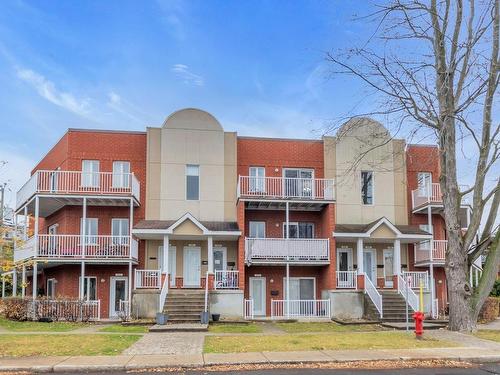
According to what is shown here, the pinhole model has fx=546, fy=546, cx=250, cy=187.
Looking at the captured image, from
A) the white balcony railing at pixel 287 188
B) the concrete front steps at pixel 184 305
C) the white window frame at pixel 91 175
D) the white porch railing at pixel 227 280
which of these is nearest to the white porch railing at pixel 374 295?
the white balcony railing at pixel 287 188

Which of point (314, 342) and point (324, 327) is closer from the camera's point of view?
point (314, 342)

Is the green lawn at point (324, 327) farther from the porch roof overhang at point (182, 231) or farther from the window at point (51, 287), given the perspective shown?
the window at point (51, 287)

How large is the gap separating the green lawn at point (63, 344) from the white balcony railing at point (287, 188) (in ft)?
35.5

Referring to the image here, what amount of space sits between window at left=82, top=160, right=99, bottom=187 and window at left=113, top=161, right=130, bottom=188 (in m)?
0.86

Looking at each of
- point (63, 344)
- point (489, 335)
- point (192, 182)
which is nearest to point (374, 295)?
point (489, 335)

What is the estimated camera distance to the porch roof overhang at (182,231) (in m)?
24.0

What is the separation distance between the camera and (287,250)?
81.1 ft

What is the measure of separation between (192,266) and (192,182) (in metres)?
4.07

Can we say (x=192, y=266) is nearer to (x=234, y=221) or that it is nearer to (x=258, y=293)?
(x=234, y=221)

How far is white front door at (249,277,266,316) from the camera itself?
86.4 feet

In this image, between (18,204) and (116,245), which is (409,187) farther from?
(18,204)

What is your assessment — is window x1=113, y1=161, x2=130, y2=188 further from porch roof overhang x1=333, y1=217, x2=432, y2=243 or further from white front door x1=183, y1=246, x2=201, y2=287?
porch roof overhang x1=333, y1=217, x2=432, y2=243

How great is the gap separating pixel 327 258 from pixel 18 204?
16.1 meters

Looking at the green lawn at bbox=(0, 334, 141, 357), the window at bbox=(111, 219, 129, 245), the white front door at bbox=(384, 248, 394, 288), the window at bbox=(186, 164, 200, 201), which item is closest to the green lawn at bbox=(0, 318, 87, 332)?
the green lawn at bbox=(0, 334, 141, 357)
